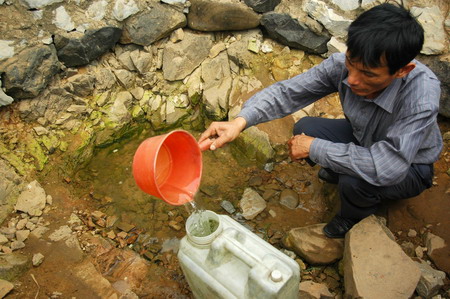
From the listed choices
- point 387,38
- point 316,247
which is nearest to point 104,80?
point 316,247

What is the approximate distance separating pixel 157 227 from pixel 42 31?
1.99 metres

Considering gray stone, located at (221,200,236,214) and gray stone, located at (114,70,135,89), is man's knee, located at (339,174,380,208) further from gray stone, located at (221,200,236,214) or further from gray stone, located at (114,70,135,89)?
gray stone, located at (114,70,135,89)

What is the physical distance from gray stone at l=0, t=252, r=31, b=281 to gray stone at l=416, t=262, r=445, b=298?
94.7 inches

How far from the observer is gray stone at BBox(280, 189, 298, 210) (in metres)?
3.03

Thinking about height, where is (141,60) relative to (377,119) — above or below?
below

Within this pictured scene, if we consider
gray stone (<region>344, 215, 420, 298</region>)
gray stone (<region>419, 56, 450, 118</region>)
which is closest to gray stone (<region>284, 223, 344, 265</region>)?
gray stone (<region>344, 215, 420, 298</region>)

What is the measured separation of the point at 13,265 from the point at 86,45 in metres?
1.98

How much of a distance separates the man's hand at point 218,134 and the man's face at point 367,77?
2.22ft

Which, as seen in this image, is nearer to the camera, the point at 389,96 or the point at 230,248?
the point at 230,248

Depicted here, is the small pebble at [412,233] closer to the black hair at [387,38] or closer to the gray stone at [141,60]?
the black hair at [387,38]

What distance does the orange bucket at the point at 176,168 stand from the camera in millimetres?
1757

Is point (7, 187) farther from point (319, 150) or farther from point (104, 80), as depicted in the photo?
point (319, 150)

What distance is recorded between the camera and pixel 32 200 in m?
2.90

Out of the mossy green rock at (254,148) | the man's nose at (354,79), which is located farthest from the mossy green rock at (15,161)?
the man's nose at (354,79)
